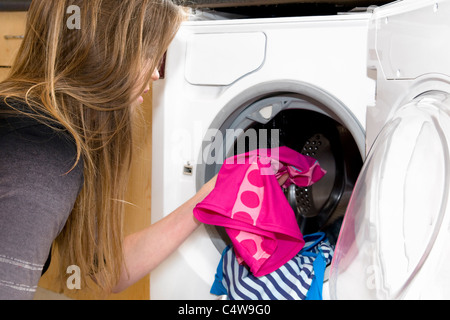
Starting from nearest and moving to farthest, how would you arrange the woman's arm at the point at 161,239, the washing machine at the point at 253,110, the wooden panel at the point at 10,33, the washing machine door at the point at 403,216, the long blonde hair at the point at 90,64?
the washing machine door at the point at 403,216 → the long blonde hair at the point at 90,64 → the washing machine at the point at 253,110 → the woman's arm at the point at 161,239 → the wooden panel at the point at 10,33

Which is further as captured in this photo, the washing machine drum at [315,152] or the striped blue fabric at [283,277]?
the washing machine drum at [315,152]

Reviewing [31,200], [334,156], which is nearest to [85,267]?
[31,200]

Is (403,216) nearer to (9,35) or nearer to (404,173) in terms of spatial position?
(404,173)

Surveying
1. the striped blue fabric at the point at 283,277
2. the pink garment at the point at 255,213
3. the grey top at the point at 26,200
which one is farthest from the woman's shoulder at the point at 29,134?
the striped blue fabric at the point at 283,277

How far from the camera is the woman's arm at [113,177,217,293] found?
1019 mm

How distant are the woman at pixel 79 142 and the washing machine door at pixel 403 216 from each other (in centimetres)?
33

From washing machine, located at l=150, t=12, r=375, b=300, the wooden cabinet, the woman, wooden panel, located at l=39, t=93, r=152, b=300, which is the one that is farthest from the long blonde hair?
the wooden cabinet

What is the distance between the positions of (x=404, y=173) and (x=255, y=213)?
1.00 feet

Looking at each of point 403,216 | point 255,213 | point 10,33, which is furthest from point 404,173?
point 10,33

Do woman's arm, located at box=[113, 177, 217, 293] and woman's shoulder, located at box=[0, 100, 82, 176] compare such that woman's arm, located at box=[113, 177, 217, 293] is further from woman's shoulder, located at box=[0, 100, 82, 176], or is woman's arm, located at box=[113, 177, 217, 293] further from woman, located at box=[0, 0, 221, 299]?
woman's shoulder, located at box=[0, 100, 82, 176]

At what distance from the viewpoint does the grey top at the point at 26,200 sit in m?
0.64

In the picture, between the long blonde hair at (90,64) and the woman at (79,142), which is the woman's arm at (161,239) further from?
the long blonde hair at (90,64)

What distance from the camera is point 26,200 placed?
64 cm
